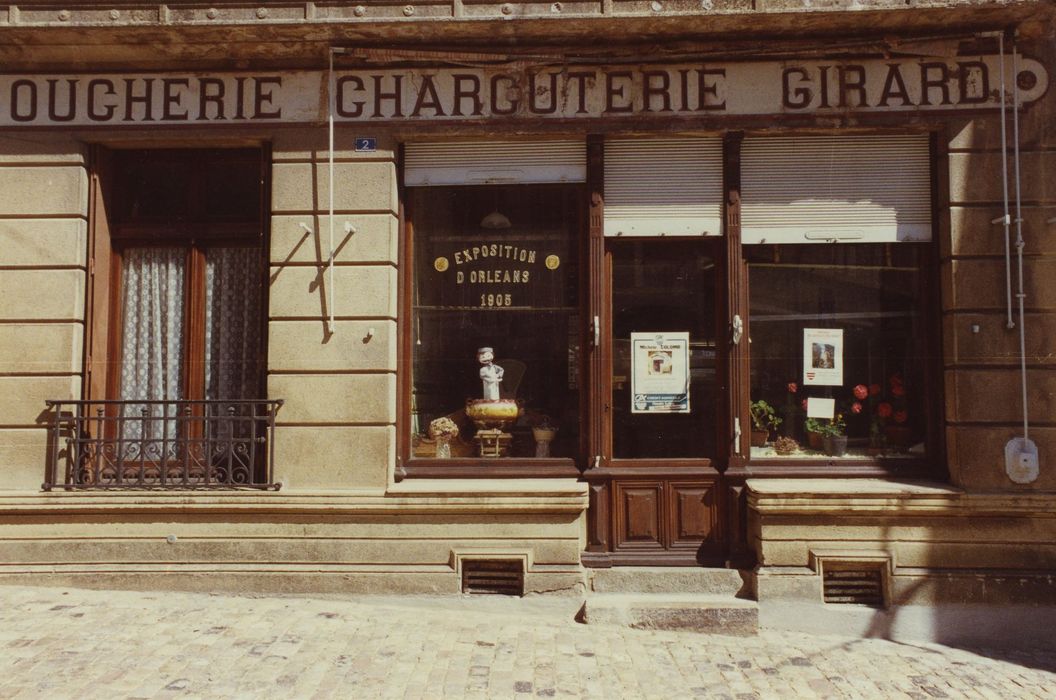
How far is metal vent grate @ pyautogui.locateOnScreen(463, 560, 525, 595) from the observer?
24.0 feet

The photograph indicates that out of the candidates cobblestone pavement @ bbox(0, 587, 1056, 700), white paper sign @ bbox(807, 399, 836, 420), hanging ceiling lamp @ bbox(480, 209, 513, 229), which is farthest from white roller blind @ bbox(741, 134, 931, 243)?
cobblestone pavement @ bbox(0, 587, 1056, 700)

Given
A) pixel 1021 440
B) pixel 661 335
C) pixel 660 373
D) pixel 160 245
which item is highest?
pixel 160 245

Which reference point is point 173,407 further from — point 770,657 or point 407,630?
point 770,657

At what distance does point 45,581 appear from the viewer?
729cm

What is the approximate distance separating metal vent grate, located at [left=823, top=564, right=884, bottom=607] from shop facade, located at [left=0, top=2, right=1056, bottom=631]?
1.7 inches

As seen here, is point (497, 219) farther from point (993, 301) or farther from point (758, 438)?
point (993, 301)

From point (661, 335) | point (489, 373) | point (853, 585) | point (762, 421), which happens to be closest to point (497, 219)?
point (489, 373)

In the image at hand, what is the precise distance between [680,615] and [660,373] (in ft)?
7.19

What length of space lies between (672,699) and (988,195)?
5.23 meters

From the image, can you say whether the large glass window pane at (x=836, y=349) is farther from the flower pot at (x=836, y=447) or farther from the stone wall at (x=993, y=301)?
the stone wall at (x=993, y=301)

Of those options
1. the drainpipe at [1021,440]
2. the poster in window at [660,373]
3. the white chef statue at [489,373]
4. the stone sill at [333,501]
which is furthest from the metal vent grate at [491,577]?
the drainpipe at [1021,440]

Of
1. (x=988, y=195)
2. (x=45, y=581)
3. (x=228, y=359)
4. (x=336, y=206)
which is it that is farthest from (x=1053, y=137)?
(x=45, y=581)

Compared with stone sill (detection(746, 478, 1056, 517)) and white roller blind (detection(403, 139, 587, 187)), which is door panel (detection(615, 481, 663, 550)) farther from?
white roller blind (detection(403, 139, 587, 187))

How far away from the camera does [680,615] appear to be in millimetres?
6859
